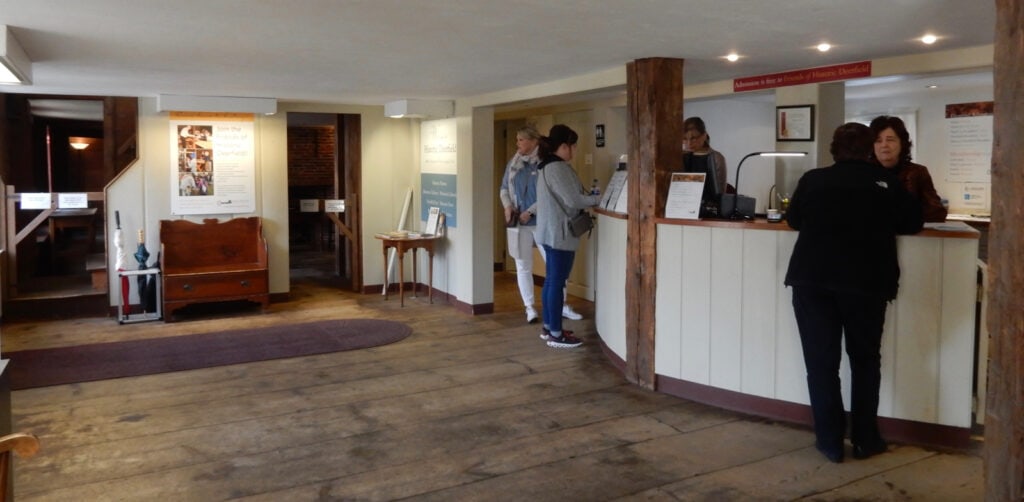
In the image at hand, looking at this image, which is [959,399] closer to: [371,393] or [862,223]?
[862,223]

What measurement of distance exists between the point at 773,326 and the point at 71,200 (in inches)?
257

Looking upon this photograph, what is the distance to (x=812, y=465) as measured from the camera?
12.6 ft

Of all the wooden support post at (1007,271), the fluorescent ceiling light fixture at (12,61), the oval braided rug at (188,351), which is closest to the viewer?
the wooden support post at (1007,271)

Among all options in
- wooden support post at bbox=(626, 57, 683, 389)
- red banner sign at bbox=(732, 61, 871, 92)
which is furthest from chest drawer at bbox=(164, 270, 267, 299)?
red banner sign at bbox=(732, 61, 871, 92)

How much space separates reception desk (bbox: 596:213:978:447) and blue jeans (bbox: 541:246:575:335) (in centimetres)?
69

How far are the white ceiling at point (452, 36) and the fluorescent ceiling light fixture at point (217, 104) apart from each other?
997 mm

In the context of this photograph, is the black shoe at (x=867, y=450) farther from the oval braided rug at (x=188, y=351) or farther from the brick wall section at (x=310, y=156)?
the brick wall section at (x=310, y=156)

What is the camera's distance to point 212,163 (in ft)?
26.7

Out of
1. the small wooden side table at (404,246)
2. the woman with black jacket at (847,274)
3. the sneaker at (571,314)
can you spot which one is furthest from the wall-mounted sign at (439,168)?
the woman with black jacket at (847,274)

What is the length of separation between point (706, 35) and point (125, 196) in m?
5.98

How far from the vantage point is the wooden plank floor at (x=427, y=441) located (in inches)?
141

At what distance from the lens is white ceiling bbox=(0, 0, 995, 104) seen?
3.64 metres

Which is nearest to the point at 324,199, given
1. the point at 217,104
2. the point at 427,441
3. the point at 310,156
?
the point at 310,156

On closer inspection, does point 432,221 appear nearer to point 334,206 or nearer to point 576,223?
point 334,206
